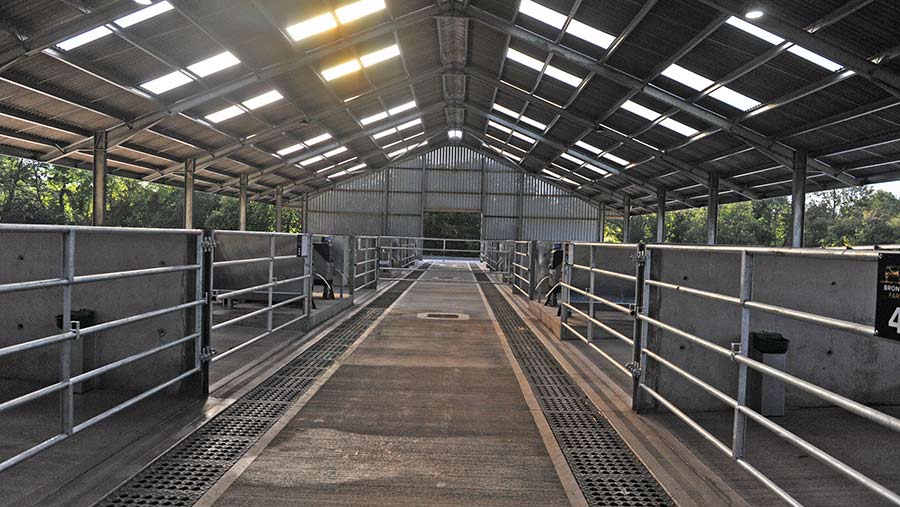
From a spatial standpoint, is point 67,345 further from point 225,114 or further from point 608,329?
point 225,114

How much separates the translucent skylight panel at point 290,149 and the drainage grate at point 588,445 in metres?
20.0

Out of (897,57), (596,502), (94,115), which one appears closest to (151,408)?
(596,502)

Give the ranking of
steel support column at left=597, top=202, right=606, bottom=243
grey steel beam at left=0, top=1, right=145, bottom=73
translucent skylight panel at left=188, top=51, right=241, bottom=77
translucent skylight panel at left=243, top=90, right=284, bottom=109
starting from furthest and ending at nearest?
steel support column at left=597, top=202, right=606, bottom=243 → translucent skylight panel at left=243, top=90, right=284, bottom=109 → translucent skylight panel at left=188, top=51, right=241, bottom=77 → grey steel beam at left=0, top=1, right=145, bottom=73

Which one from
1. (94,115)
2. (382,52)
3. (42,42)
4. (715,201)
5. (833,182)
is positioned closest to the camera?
(42,42)

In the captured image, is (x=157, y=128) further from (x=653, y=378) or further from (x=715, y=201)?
(x=715, y=201)

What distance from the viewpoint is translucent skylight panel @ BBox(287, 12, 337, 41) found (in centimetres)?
1312

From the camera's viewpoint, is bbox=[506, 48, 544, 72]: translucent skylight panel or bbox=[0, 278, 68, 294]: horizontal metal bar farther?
bbox=[506, 48, 544, 72]: translucent skylight panel

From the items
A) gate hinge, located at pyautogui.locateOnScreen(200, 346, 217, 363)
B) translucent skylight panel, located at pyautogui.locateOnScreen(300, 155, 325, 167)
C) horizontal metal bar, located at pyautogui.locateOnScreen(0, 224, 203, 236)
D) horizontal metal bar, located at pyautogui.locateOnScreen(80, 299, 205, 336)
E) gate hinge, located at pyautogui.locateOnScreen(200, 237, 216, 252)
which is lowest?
gate hinge, located at pyautogui.locateOnScreen(200, 346, 217, 363)

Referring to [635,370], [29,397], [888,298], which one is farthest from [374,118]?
[888,298]

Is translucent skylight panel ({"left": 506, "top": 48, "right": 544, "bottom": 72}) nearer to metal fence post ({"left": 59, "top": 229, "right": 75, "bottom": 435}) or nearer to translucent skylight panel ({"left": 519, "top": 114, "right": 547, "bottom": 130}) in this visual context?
translucent skylight panel ({"left": 519, "top": 114, "right": 547, "bottom": 130})

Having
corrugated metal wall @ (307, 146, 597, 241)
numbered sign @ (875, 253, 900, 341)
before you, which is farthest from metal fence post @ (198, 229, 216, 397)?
corrugated metal wall @ (307, 146, 597, 241)

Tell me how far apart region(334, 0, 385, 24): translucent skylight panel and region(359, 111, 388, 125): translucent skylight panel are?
9509 millimetres

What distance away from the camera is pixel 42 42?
402 inches

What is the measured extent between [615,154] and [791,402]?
1922cm
